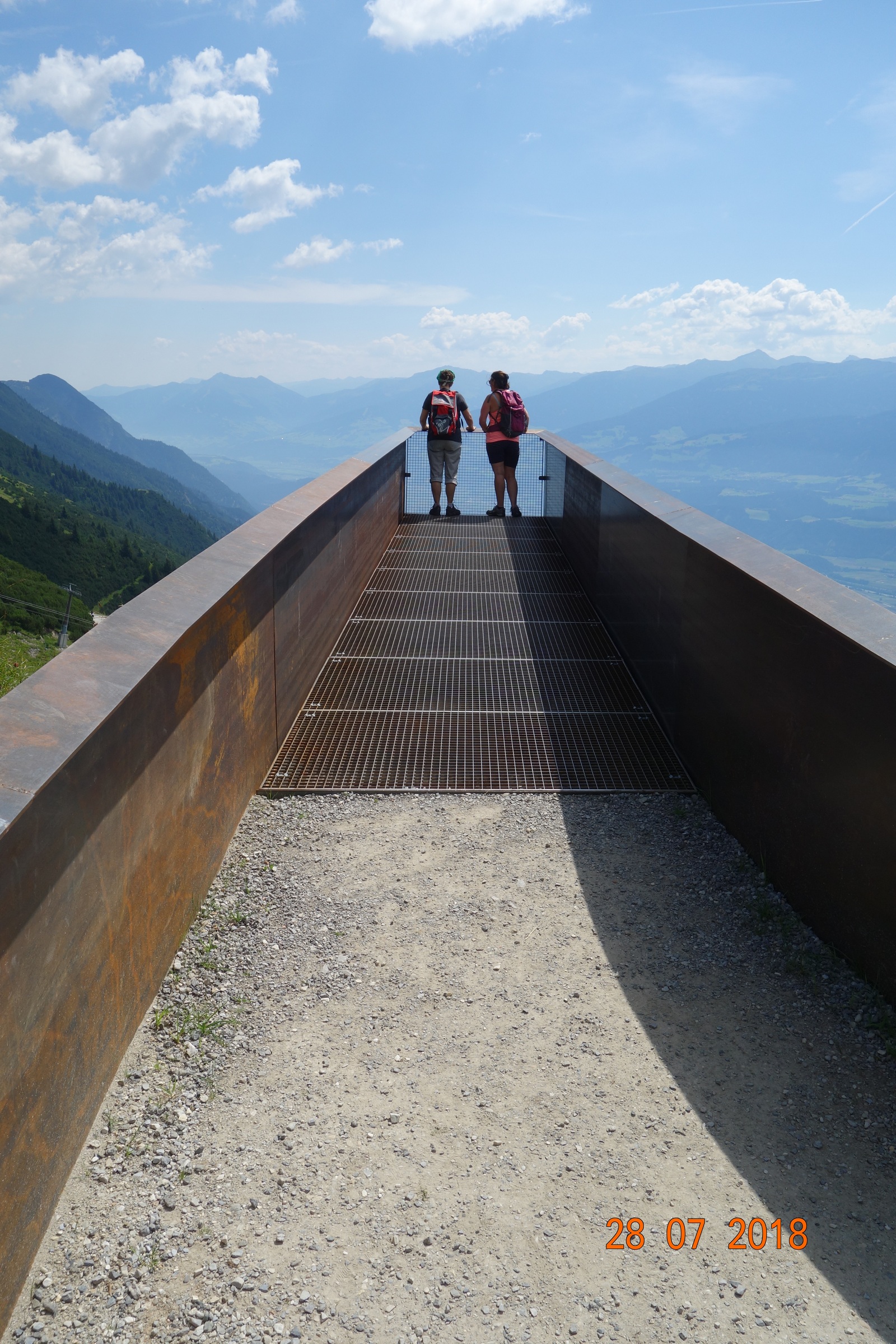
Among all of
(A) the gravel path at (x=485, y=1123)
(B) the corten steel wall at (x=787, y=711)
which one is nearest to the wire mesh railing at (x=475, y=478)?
(B) the corten steel wall at (x=787, y=711)

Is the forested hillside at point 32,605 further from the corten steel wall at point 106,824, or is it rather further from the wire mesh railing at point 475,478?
the corten steel wall at point 106,824

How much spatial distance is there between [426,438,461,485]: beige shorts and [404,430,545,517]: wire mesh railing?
0.78ft

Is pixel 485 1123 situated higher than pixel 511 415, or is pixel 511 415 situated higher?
pixel 511 415

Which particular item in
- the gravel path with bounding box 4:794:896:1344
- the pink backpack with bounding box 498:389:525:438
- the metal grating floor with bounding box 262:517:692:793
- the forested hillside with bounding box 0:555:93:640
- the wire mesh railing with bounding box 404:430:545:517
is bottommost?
the forested hillside with bounding box 0:555:93:640

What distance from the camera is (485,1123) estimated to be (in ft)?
8.31

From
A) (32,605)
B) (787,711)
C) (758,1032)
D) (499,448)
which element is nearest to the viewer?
(758,1032)

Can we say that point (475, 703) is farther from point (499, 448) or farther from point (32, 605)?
point (32, 605)

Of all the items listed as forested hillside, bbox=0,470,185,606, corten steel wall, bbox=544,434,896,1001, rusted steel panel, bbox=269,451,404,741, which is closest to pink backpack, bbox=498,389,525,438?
rusted steel panel, bbox=269,451,404,741

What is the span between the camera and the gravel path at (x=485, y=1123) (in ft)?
6.66

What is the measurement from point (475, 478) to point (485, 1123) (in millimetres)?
11231

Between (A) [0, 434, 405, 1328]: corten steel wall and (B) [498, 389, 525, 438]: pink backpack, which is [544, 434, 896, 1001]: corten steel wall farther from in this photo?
(B) [498, 389, 525, 438]: pink backpack

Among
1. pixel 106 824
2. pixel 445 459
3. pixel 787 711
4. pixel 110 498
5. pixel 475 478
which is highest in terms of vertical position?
pixel 110 498

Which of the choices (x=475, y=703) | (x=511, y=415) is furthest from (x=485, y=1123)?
(x=511, y=415)

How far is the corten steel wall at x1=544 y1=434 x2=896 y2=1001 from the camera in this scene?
289cm
